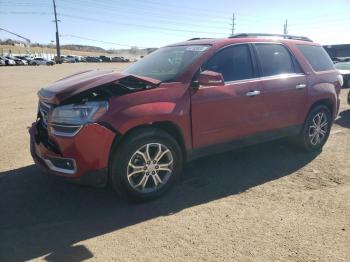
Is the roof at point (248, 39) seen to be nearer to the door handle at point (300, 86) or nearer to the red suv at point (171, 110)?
the red suv at point (171, 110)

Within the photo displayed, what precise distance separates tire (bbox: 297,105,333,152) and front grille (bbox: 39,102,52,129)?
3805mm

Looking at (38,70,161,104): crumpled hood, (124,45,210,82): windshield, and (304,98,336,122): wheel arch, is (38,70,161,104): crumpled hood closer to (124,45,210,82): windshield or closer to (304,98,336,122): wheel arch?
(124,45,210,82): windshield

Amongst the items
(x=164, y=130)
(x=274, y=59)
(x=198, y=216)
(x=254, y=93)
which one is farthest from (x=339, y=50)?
(x=198, y=216)

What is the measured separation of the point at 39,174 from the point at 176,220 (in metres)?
2.20

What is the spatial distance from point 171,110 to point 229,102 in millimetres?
889

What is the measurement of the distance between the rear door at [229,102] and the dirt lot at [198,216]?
639 mm

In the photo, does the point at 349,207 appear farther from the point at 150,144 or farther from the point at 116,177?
the point at 116,177

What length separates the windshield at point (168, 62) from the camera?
4.33 metres

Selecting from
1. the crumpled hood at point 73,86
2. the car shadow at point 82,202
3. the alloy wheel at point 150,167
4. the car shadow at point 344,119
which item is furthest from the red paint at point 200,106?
the car shadow at point 344,119

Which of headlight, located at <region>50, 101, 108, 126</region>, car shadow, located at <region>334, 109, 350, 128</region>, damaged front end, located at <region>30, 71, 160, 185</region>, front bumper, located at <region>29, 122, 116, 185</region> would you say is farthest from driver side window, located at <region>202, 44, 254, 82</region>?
car shadow, located at <region>334, 109, 350, 128</region>

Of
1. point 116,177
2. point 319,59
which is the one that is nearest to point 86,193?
point 116,177

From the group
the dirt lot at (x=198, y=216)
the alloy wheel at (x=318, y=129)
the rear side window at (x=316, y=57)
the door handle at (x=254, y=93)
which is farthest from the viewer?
the alloy wheel at (x=318, y=129)

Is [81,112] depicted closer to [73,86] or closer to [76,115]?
[76,115]

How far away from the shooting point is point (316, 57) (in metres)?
5.79
